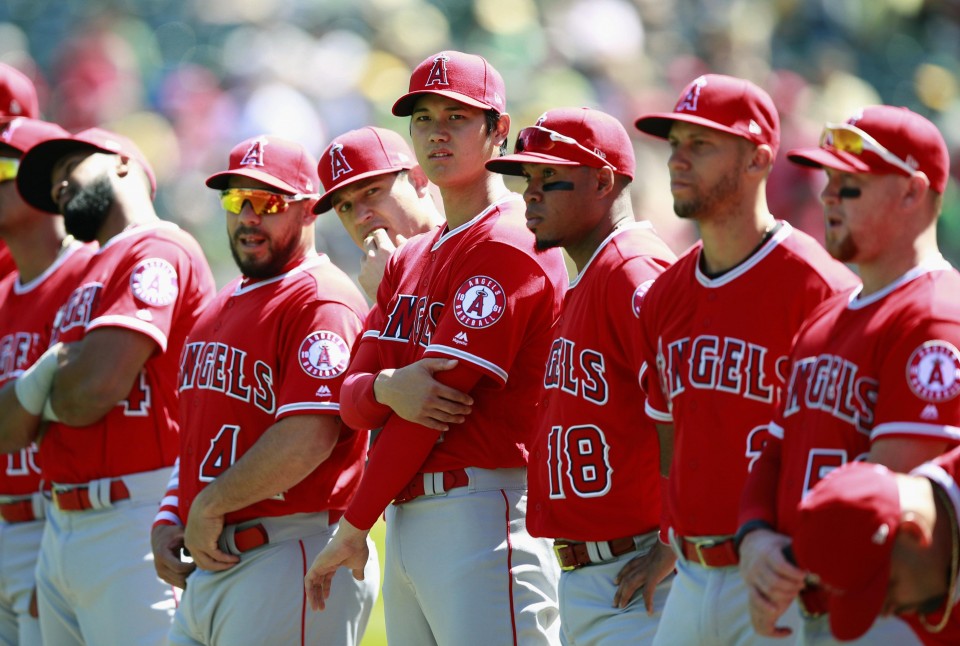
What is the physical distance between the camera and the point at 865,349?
310cm

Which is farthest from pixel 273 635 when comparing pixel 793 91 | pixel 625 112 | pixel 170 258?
pixel 793 91

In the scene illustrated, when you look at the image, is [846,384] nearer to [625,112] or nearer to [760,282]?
[760,282]

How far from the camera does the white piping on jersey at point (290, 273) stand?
4992mm

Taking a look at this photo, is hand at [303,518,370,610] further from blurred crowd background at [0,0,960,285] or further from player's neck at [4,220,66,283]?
blurred crowd background at [0,0,960,285]

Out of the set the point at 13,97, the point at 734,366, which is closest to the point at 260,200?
the point at 734,366

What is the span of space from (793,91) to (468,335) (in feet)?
33.3

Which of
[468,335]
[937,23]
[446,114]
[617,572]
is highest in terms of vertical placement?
[937,23]

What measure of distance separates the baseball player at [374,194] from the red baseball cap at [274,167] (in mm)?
67

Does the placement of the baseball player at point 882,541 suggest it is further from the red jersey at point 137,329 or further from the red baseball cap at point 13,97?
the red baseball cap at point 13,97

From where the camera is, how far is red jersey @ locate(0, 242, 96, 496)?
5.98 meters

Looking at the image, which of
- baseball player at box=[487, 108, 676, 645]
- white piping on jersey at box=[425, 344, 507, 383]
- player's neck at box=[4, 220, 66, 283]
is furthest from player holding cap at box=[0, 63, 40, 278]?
baseball player at box=[487, 108, 676, 645]

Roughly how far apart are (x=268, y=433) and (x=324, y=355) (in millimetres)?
338

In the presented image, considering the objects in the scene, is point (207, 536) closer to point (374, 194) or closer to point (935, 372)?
point (374, 194)

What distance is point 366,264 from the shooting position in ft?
16.7
